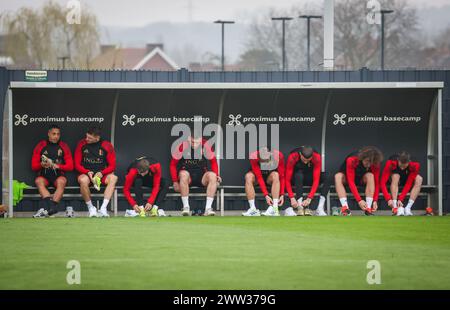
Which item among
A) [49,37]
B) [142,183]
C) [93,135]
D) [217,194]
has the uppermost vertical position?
[49,37]

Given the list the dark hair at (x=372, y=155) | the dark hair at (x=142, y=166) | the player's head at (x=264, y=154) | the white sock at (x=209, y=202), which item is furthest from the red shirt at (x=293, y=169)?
the dark hair at (x=142, y=166)

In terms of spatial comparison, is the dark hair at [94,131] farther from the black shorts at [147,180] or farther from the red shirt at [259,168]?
the red shirt at [259,168]

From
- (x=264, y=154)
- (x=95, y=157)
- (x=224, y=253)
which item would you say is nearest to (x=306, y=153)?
(x=264, y=154)

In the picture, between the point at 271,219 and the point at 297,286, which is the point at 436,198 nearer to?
the point at 271,219

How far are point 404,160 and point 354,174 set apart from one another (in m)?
0.97

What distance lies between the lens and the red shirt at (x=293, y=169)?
21938 millimetres

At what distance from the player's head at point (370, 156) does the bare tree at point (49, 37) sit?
3674 cm

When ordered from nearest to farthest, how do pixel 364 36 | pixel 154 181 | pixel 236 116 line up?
pixel 154 181 < pixel 236 116 < pixel 364 36

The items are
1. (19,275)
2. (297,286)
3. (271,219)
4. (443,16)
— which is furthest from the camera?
(443,16)

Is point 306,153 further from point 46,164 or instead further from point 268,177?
point 46,164

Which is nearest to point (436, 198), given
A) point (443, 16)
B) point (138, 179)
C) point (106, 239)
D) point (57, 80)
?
point (138, 179)

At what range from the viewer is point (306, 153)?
22.0 metres

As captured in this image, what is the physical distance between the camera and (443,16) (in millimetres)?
125312

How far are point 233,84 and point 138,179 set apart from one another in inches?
96.1
